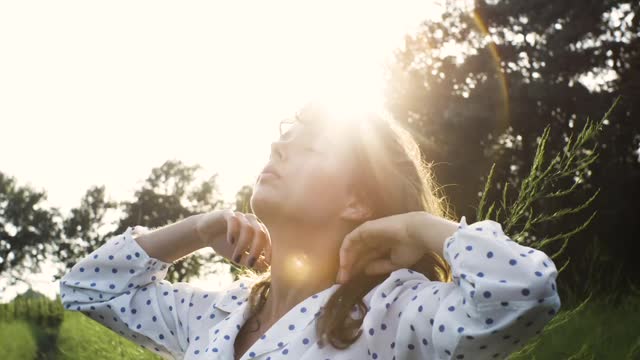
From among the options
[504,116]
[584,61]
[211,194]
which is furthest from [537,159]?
[211,194]

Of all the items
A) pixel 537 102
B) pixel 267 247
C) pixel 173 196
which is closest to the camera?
pixel 267 247

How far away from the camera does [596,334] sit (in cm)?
277

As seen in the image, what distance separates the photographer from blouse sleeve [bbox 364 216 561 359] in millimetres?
1381

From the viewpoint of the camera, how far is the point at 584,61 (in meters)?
14.7

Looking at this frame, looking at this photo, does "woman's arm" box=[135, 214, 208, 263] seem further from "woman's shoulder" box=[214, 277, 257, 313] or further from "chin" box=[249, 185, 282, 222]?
"chin" box=[249, 185, 282, 222]

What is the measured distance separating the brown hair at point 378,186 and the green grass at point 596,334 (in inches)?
26.2

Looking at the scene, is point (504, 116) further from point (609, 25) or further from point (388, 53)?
point (388, 53)

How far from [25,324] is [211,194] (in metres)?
36.6

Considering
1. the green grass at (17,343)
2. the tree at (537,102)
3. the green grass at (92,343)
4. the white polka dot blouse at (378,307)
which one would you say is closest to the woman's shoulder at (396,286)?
the white polka dot blouse at (378,307)

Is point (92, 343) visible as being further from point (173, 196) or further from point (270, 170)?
point (173, 196)

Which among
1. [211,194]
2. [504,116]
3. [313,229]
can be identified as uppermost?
[313,229]

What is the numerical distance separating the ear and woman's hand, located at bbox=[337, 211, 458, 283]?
6.6 inches

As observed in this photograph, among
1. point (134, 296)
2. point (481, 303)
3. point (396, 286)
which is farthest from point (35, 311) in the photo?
point (481, 303)

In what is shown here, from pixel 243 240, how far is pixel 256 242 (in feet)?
0.14
